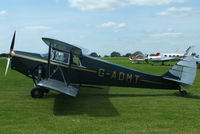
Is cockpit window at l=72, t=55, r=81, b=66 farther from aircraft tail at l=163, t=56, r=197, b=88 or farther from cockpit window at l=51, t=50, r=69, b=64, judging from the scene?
aircraft tail at l=163, t=56, r=197, b=88

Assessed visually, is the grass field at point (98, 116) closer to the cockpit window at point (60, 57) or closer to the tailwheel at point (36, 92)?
the tailwheel at point (36, 92)

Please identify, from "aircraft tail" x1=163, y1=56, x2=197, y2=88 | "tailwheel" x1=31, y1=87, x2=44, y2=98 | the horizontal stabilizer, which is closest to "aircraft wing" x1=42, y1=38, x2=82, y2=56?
the horizontal stabilizer

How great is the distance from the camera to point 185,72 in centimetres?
798

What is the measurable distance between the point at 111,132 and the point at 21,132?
6.33ft

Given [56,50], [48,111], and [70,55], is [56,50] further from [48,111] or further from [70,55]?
[48,111]

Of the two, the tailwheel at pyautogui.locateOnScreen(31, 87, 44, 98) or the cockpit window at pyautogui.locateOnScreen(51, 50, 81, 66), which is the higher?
the cockpit window at pyautogui.locateOnScreen(51, 50, 81, 66)

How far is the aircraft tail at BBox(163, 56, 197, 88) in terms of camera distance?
7.86m

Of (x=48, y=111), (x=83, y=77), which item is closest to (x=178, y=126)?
(x=48, y=111)

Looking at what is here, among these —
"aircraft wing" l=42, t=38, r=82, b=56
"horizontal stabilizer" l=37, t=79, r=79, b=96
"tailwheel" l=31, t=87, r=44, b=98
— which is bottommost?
"tailwheel" l=31, t=87, r=44, b=98

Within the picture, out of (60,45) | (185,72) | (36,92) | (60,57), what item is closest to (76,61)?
(60,57)

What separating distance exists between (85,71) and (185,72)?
4.12 meters

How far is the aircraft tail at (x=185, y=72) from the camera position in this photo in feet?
25.8

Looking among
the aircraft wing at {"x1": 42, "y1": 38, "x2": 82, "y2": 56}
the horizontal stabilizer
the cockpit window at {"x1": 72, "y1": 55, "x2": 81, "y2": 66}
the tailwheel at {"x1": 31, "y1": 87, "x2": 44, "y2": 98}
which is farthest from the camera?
the cockpit window at {"x1": 72, "y1": 55, "x2": 81, "y2": 66}

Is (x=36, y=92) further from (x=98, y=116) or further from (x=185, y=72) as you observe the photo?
(x=185, y=72)
